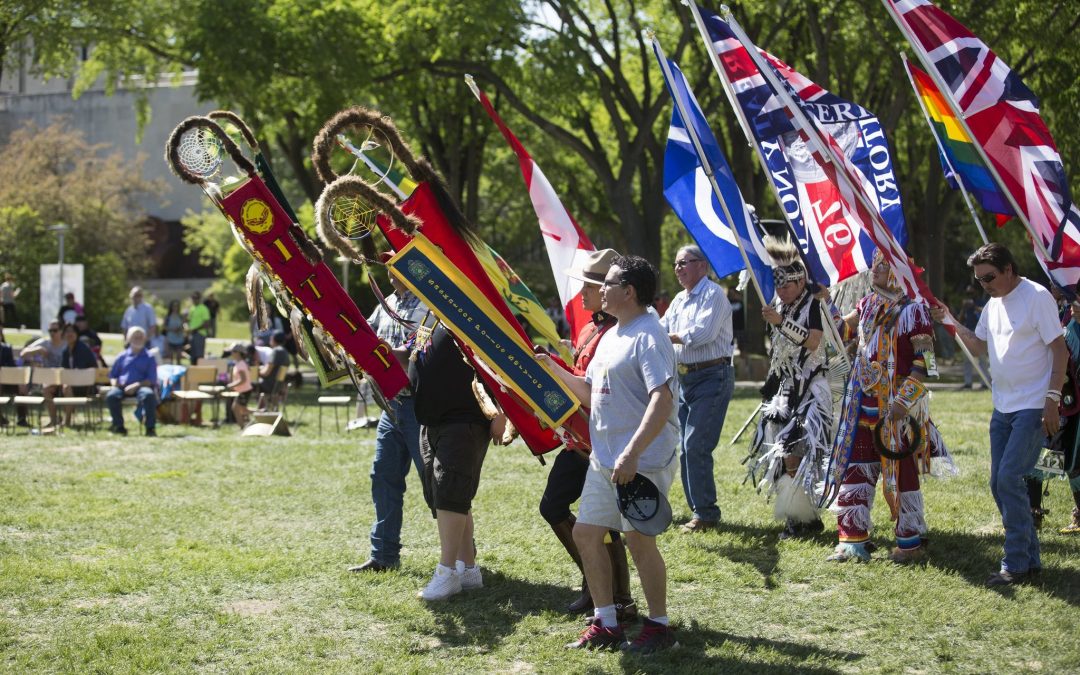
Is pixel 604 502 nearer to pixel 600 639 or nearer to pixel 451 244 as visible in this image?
pixel 600 639

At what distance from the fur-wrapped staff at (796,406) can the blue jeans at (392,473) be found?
2.45m

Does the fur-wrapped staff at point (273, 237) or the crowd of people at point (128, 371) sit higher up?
the fur-wrapped staff at point (273, 237)

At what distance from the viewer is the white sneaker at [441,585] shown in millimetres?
6539

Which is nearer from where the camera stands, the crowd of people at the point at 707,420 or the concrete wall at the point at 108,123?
the crowd of people at the point at 707,420

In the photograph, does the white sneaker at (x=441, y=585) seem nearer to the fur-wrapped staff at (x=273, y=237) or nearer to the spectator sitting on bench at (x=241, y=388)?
the fur-wrapped staff at (x=273, y=237)

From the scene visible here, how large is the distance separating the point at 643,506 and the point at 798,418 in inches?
119

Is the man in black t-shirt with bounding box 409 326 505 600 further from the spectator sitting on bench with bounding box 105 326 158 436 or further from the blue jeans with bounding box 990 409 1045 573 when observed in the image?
the spectator sitting on bench with bounding box 105 326 158 436

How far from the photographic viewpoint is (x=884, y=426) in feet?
23.8

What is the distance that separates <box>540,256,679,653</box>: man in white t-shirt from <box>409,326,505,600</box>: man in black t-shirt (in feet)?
3.64

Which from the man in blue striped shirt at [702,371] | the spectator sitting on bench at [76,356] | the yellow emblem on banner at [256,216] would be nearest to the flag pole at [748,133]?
the man in blue striped shirt at [702,371]

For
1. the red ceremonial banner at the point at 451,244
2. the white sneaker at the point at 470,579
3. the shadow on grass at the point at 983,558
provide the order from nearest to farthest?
the red ceremonial banner at the point at 451,244 < the shadow on grass at the point at 983,558 < the white sneaker at the point at 470,579

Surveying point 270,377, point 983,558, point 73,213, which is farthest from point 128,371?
point 73,213

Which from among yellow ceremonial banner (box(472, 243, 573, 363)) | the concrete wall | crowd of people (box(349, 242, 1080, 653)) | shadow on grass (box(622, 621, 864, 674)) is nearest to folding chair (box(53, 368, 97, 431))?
crowd of people (box(349, 242, 1080, 653))

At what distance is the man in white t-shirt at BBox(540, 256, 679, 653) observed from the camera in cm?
528
